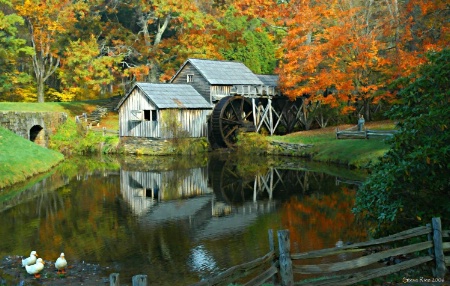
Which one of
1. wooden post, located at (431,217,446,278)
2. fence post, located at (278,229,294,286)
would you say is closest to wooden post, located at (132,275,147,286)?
fence post, located at (278,229,294,286)

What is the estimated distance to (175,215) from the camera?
18906 mm

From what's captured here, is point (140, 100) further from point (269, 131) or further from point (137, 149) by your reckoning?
point (269, 131)

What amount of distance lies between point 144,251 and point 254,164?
18.3 metres

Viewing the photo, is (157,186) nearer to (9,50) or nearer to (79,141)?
(79,141)

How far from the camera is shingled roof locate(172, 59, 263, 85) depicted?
3938 cm

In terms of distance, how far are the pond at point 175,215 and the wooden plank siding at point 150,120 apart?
612cm

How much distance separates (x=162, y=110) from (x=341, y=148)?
12.6m

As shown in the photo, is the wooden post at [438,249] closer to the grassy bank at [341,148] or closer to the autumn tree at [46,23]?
the grassy bank at [341,148]

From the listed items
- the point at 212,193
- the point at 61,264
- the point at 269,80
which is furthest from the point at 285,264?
the point at 269,80

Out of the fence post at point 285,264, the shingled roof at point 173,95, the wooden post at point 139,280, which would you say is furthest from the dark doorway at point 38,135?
the wooden post at point 139,280

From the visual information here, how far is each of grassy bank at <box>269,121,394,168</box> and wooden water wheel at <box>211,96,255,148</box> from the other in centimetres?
276

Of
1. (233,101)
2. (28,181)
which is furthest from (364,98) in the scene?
(28,181)

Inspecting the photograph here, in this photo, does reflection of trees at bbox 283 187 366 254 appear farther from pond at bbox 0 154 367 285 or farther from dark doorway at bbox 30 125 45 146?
dark doorway at bbox 30 125 45 146

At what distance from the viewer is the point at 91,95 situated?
55469mm
